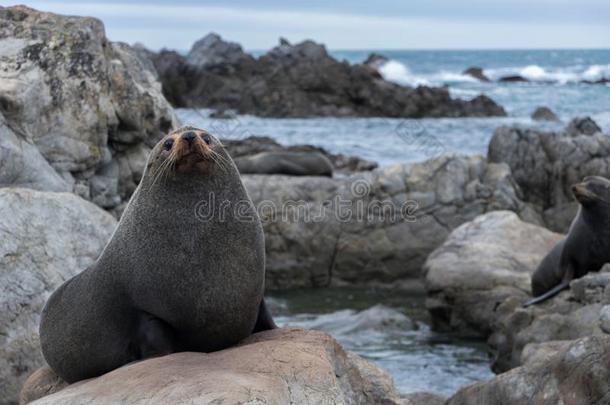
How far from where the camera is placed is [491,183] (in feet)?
54.6

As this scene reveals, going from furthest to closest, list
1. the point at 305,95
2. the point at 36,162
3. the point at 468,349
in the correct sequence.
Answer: the point at 305,95
the point at 468,349
the point at 36,162

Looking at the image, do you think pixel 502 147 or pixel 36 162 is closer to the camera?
pixel 36 162

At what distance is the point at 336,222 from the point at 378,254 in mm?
863

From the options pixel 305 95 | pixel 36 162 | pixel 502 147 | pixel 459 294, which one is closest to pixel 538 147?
pixel 502 147

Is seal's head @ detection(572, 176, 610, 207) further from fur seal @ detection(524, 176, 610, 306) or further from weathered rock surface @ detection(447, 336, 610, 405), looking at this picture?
weathered rock surface @ detection(447, 336, 610, 405)

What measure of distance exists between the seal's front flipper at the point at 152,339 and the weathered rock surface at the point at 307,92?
1449 inches

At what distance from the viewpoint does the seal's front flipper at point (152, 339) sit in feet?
17.6

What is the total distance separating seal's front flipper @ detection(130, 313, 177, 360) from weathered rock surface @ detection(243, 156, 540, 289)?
33.2ft

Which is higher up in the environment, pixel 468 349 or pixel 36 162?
pixel 36 162

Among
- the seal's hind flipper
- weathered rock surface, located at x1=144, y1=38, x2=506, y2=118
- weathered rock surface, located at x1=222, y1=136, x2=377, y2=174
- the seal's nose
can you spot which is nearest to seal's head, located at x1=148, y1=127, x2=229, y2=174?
the seal's nose

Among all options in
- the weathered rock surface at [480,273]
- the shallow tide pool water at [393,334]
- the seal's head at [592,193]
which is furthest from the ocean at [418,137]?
the seal's head at [592,193]

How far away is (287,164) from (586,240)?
11.2 metres

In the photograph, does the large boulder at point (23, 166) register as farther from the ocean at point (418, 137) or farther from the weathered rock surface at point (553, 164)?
the weathered rock surface at point (553, 164)

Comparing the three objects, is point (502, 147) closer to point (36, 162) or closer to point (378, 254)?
point (378, 254)
